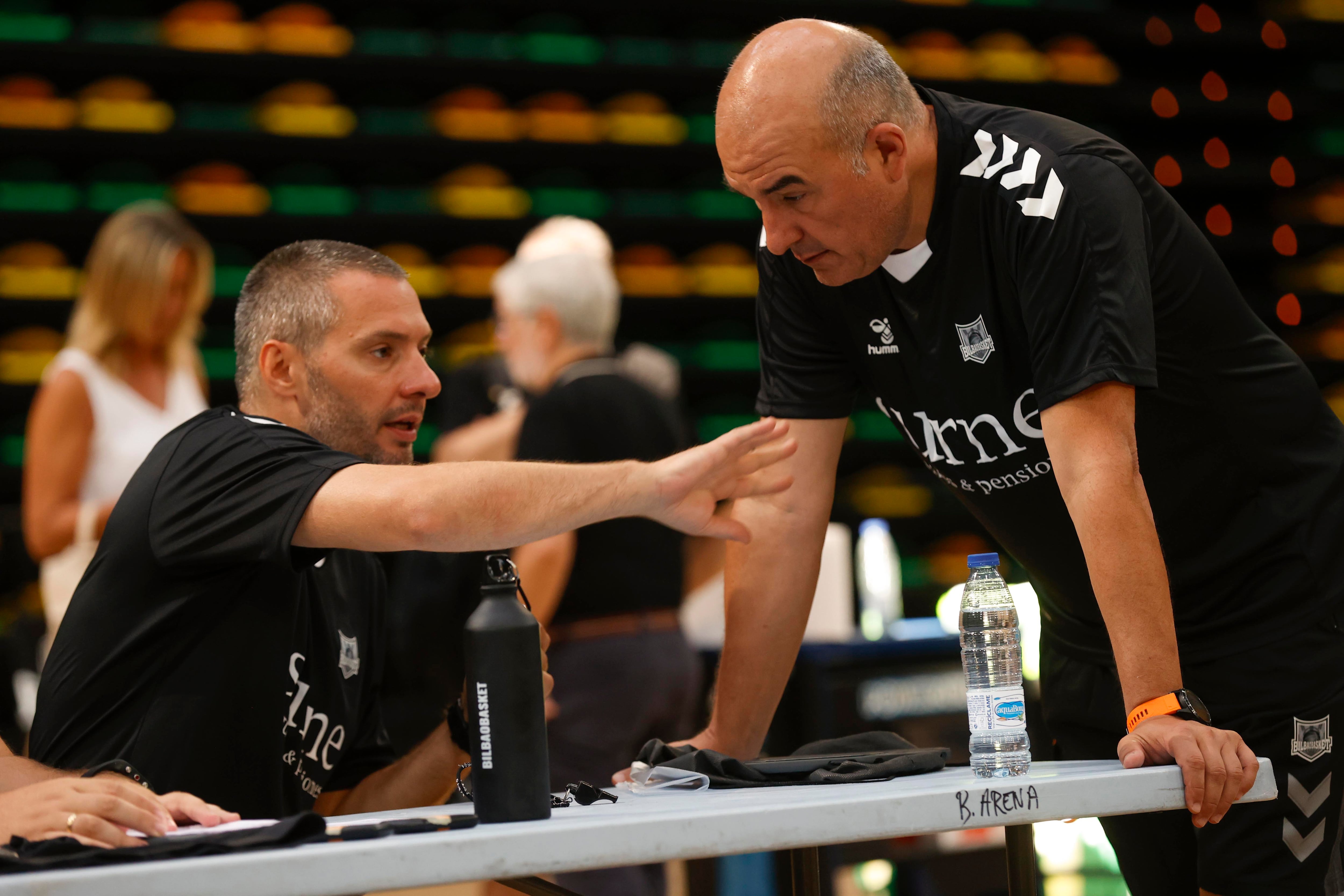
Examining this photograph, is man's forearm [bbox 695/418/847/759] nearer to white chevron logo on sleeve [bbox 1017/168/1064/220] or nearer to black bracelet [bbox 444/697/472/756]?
black bracelet [bbox 444/697/472/756]

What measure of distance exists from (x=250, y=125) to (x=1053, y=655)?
455cm

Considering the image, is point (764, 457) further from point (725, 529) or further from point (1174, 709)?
point (1174, 709)

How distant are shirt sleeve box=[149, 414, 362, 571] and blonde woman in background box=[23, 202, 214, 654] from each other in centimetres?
151

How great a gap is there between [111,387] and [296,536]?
1846 millimetres

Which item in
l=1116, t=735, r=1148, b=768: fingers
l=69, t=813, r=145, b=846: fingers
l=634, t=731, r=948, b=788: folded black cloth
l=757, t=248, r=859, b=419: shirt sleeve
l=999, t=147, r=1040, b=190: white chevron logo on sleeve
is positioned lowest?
l=634, t=731, r=948, b=788: folded black cloth

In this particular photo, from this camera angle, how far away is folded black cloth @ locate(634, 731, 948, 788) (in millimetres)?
1466

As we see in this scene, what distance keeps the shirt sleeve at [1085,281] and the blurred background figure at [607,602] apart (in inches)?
53.6

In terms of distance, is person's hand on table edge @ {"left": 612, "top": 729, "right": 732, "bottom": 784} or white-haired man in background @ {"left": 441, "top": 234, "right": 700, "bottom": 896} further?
white-haired man in background @ {"left": 441, "top": 234, "right": 700, "bottom": 896}

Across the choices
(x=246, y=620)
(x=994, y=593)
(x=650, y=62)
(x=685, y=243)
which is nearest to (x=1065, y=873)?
(x=994, y=593)

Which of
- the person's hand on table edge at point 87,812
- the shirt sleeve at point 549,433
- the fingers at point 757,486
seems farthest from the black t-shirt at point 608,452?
the person's hand on table edge at point 87,812

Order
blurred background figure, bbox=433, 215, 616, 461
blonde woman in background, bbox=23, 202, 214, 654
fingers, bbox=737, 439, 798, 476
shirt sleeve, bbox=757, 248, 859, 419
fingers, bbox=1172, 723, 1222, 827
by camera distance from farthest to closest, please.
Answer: blurred background figure, bbox=433, 215, 616, 461 < blonde woman in background, bbox=23, 202, 214, 654 < shirt sleeve, bbox=757, 248, 859, 419 < fingers, bbox=737, 439, 798, 476 < fingers, bbox=1172, 723, 1222, 827

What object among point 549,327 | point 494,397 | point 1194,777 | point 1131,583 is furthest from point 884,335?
point 494,397

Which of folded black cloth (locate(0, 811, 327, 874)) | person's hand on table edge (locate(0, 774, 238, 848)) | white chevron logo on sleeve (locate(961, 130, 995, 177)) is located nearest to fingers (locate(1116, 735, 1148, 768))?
white chevron logo on sleeve (locate(961, 130, 995, 177))

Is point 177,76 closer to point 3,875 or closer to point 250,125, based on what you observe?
point 250,125
